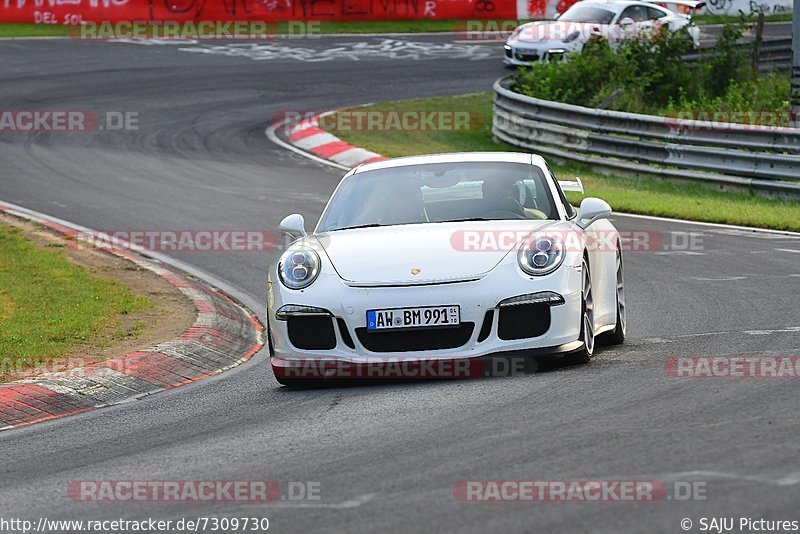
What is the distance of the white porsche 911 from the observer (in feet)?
24.6

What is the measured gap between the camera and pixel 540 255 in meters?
7.72

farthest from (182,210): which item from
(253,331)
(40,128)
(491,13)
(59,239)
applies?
(491,13)

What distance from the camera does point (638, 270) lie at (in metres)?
12.6

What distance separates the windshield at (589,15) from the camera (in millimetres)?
31281

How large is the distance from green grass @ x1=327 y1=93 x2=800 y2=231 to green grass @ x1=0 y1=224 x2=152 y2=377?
22.6 feet

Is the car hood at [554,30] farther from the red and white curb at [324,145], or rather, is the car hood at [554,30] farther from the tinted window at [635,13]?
the red and white curb at [324,145]

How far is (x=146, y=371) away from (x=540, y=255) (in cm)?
280

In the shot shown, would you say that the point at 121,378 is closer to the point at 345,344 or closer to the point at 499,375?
the point at 345,344

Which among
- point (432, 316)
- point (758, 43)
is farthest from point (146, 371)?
point (758, 43)

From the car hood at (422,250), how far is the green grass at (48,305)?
93.5 inches
